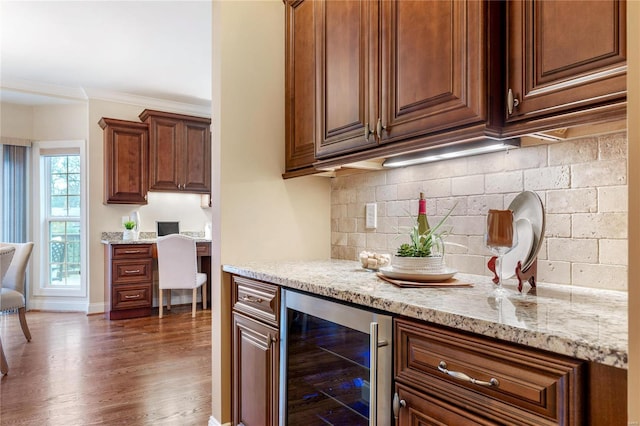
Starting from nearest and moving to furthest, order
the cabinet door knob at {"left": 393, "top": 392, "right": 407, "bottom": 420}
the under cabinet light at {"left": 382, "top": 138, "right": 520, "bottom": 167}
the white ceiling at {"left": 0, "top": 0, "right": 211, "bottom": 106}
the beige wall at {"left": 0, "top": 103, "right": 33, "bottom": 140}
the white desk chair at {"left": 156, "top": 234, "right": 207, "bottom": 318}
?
the cabinet door knob at {"left": 393, "top": 392, "right": 407, "bottom": 420}, the under cabinet light at {"left": 382, "top": 138, "right": 520, "bottom": 167}, the white ceiling at {"left": 0, "top": 0, "right": 211, "bottom": 106}, the white desk chair at {"left": 156, "top": 234, "right": 207, "bottom": 318}, the beige wall at {"left": 0, "top": 103, "right": 33, "bottom": 140}

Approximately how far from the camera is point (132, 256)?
4770 millimetres

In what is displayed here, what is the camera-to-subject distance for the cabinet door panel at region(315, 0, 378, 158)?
63.1 inches

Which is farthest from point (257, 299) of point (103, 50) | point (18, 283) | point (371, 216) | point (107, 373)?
point (103, 50)

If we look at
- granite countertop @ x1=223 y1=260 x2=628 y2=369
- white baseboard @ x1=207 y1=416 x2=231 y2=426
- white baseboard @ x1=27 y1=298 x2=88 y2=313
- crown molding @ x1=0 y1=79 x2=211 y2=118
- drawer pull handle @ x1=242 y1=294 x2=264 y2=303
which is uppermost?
crown molding @ x1=0 y1=79 x2=211 y2=118

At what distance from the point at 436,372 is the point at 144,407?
216 centimetres

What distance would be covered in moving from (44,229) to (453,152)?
225 inches

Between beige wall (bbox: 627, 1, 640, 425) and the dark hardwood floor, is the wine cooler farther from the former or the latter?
the dark hardwood floor

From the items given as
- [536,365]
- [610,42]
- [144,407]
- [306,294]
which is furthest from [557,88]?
[144,407]

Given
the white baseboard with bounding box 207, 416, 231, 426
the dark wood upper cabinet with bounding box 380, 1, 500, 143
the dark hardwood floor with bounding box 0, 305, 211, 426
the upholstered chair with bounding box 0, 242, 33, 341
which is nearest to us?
the dark wood upper cabinet with bounding box 380, 1, 500, 143

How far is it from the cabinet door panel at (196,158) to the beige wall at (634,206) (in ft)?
17.2

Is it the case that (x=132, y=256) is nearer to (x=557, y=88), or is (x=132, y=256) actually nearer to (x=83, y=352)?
(x=83, y=352)

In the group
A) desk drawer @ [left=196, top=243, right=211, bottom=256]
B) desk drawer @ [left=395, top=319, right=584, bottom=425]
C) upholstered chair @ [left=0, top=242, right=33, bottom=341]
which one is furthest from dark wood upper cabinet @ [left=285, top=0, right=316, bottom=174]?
desk drawer @ [left=196, top=243, right=211, bottom=256]

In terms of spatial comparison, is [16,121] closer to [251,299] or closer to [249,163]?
[249,163]

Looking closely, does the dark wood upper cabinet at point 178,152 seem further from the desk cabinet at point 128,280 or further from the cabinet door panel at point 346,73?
the cabinet door panel at point 346,73
